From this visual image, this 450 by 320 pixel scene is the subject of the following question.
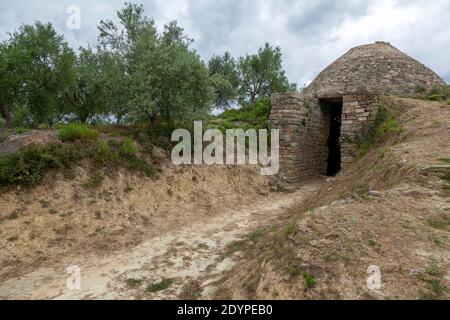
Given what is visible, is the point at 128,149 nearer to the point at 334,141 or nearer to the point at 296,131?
the point at 296,131

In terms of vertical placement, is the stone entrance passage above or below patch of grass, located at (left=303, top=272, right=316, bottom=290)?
above

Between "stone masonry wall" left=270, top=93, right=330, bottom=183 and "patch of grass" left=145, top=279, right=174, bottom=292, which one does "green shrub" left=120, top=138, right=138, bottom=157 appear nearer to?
"patch of grass" left=145, top=279, right=174, bottom=292

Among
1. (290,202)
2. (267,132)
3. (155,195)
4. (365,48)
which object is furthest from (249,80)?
(155,195)

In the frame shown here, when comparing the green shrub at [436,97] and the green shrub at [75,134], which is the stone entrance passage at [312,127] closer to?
the green shrub at [436,97]

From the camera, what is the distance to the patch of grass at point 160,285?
4984 millimetres

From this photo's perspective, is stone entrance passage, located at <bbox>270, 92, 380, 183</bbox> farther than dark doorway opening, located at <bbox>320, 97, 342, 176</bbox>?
No

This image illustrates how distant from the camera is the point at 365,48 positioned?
17.7m

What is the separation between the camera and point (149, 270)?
570cm

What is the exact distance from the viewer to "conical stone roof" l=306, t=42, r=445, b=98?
50.5 ft

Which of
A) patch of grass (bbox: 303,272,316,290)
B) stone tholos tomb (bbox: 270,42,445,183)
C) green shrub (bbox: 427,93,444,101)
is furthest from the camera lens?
green shrub (bbox: 427,93,444,101)

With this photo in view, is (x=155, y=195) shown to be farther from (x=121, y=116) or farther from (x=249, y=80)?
(x=249, y=80)

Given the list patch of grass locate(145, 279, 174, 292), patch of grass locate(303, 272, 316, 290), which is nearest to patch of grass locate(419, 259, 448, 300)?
patch of grass locate(303, 272, 316, 290)

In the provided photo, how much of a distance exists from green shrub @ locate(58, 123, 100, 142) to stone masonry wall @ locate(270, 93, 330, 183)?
7079mm

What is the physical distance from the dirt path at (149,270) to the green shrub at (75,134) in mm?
3797
